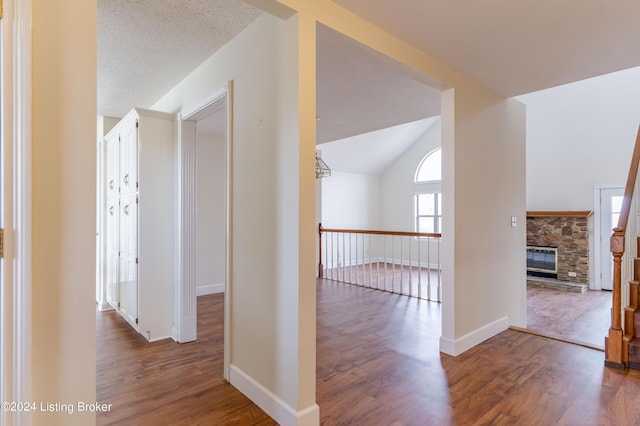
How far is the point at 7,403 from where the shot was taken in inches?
43.8

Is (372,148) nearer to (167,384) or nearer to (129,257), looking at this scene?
(129,257)

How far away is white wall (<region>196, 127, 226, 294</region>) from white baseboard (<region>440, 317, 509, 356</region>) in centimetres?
357

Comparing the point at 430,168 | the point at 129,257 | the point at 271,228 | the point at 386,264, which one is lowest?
the point at 386,264

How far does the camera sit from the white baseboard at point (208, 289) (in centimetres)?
506

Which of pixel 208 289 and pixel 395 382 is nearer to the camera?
pixel 395 382

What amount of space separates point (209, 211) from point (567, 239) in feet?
22.1

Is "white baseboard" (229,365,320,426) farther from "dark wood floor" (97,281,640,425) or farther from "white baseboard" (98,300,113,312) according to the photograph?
"white baseboard" (98,300,113,312)

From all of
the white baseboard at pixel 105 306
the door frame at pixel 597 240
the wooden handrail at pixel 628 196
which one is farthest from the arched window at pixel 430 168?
the white baseboard at pixel 105 306

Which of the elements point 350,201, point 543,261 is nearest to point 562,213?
point 543,261

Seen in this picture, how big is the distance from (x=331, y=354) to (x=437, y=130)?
7036mm

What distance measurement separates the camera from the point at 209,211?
5.30 meters

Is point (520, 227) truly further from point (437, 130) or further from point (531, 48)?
point (437, 130)

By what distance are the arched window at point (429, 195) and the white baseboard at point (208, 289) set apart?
547 centimetres

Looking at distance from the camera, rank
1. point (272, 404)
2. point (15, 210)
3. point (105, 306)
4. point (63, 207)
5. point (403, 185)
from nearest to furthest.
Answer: point (15, 210) → point (63, 207) → point (272, 404) → point (105, 306) → point (403, 185)
